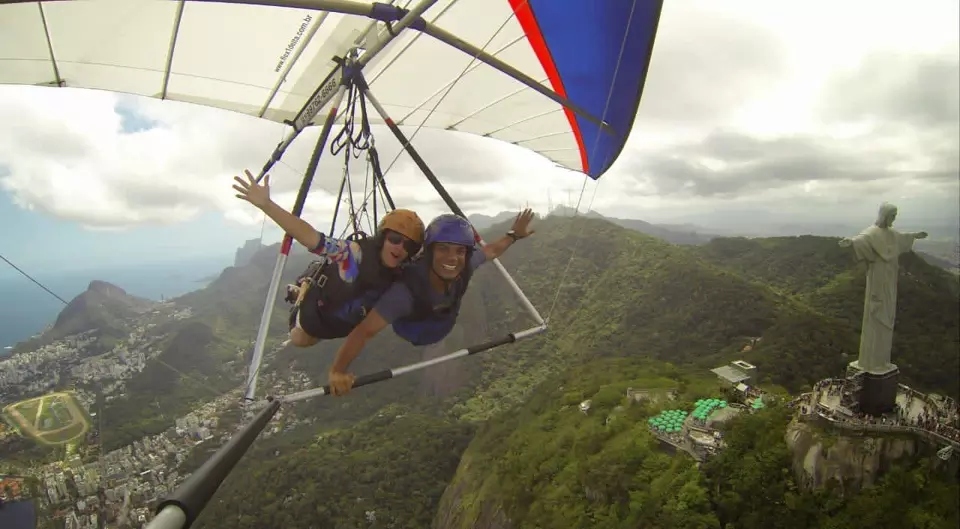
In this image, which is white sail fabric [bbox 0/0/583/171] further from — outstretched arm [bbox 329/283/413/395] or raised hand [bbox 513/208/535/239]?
outstretched arm [bbox 329/283/413/395]

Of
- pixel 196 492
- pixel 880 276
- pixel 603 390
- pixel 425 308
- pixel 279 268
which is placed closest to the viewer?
pixel 196 492

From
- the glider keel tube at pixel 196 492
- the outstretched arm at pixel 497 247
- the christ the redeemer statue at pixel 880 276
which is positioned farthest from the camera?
the christ the redeemer statue at pixel 880 276

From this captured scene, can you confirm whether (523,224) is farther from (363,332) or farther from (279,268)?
(279,268)

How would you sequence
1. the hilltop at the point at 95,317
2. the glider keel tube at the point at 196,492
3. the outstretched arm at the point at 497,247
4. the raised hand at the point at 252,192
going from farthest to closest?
the hilltop at the point at 95,317 < the outstretched arm at the point at 497,247 < the raised hand at the point at 252,192 < the glider keel tube at the point at 196,492

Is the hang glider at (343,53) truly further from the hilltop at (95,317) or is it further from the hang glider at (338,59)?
the hilltop at (95,317)

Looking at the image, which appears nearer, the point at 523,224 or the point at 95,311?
the point at 523,224

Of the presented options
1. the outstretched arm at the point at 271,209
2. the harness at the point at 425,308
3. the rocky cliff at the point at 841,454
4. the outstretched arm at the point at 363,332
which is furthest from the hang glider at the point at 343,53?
the rocky cliff at the point at 841,454

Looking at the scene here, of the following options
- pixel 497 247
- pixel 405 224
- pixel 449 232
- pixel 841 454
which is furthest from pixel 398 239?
pixel 841 454
